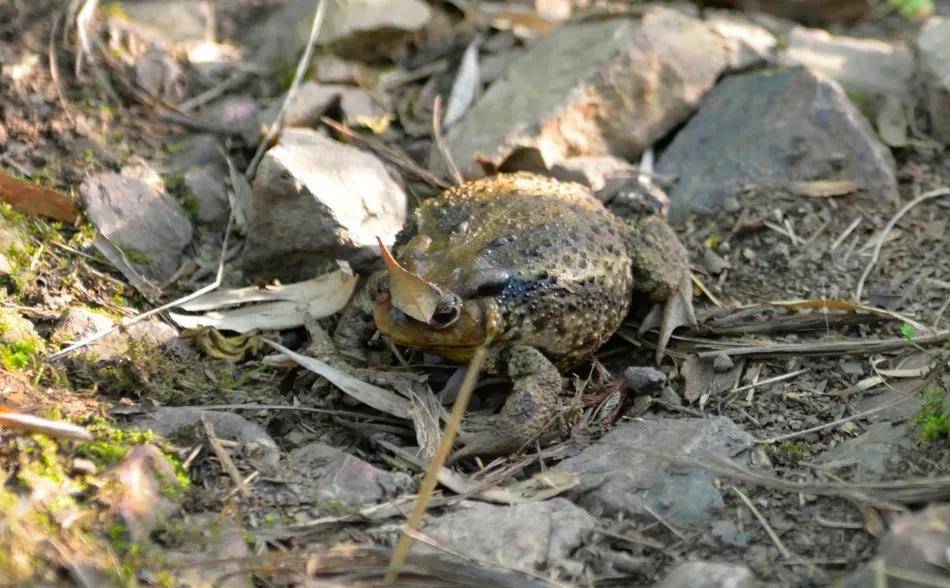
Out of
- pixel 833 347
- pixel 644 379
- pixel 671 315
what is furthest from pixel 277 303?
pixel 833 347

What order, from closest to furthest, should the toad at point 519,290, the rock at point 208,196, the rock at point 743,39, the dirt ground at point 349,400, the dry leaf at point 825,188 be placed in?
the dirt ground at point 349,400
the toad at point 519,290
the rock at point 208,196
the dry leaf at point 825,188
the rock at point 743,39

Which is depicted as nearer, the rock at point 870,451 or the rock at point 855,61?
the rock at point 870,451

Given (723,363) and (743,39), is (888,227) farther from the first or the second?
(743,39)

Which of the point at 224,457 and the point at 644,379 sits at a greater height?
the point at 224,457

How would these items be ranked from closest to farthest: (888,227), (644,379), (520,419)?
(520,419) < (644,379) < (888,227)

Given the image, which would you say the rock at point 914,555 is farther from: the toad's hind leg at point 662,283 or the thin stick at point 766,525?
the toad's hind leg at point 662,283

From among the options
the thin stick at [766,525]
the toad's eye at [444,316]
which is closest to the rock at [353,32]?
the toad's eye at [444,316]

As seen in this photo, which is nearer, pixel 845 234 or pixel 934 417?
pixel 934 417
